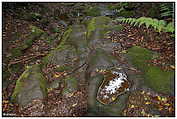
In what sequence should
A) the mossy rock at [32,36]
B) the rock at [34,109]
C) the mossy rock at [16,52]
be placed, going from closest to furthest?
the rock at [34,109], the mossy rock at [16,52], the mossy rock at [32,36]

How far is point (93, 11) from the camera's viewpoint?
8500mm

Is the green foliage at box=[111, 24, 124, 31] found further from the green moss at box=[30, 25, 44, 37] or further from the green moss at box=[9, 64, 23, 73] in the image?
the green moss at box=[9, 64, 23, 73]

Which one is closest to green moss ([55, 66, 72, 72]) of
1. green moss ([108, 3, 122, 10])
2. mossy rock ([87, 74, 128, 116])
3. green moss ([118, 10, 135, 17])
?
mossy rock ([87, 74, 128, 116])

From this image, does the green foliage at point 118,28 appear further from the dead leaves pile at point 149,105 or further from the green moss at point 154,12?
the dead leaves pile at point 149,105

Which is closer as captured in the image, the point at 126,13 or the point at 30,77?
the point at 30,77

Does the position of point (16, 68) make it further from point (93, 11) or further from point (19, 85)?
point (93, 11)

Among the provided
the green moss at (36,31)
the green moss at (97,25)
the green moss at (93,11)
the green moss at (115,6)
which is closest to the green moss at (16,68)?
the green moss at (36,31)

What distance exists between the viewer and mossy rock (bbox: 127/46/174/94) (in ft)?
14.7

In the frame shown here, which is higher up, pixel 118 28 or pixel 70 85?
pixel 118 28

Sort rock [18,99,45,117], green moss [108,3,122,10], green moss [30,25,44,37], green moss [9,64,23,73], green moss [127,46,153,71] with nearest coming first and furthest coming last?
1. rock [18,99,45,117]
2. green moss [127,46,153,71]
3. green moss [9,64,23,73]
4. green moss [30,25,44,37]
5. green moss [108,3,122,10]

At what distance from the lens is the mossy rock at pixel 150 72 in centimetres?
447

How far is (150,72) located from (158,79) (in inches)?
9.0

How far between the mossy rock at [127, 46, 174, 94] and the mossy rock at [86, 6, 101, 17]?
3182mm

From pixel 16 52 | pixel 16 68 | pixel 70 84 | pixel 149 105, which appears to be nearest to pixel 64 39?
pixel 16 52
